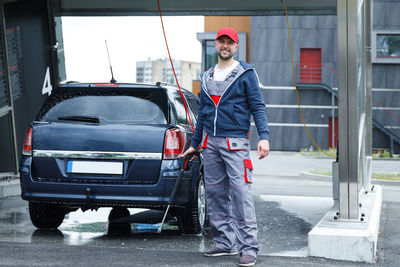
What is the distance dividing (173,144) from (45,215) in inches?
68.0

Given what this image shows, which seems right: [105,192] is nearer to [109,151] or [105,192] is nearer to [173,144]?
[109,151]

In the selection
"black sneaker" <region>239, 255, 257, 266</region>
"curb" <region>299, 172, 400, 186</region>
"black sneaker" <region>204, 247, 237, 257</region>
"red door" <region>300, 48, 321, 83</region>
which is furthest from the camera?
"red door" <region>300, 48, 321, 83</region>

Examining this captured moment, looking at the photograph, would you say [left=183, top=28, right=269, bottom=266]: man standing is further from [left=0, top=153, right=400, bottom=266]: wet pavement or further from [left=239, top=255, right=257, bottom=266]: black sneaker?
[left=0, top=153, right=400, bottom=266]: wet pavement

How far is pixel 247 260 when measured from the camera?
17.6 feet

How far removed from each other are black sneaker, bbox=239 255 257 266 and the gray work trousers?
5cm

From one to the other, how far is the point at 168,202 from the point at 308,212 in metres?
3.71

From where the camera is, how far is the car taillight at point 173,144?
259 inches

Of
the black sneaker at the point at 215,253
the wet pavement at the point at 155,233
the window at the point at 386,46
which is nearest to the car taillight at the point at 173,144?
the wet pavement at the point at 155,233

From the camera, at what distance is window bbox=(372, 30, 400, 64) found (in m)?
38.0

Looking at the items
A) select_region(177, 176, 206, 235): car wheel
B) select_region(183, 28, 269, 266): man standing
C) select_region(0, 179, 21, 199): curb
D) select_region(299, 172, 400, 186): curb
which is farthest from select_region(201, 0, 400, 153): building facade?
select_region(183, 28, 269, 266): man standing

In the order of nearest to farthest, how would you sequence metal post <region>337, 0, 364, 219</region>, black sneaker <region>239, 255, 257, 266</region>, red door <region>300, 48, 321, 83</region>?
black sneaker <region>239, 255, 257, 266</region> < metal post <region>337, 0, 364, 219</region> < red door <region>300, 48, 321, 83</region>

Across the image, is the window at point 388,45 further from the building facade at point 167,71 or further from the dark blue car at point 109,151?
the building facade at point 167,71

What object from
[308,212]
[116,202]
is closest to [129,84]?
[116,202]

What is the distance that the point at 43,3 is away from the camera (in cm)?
1364
